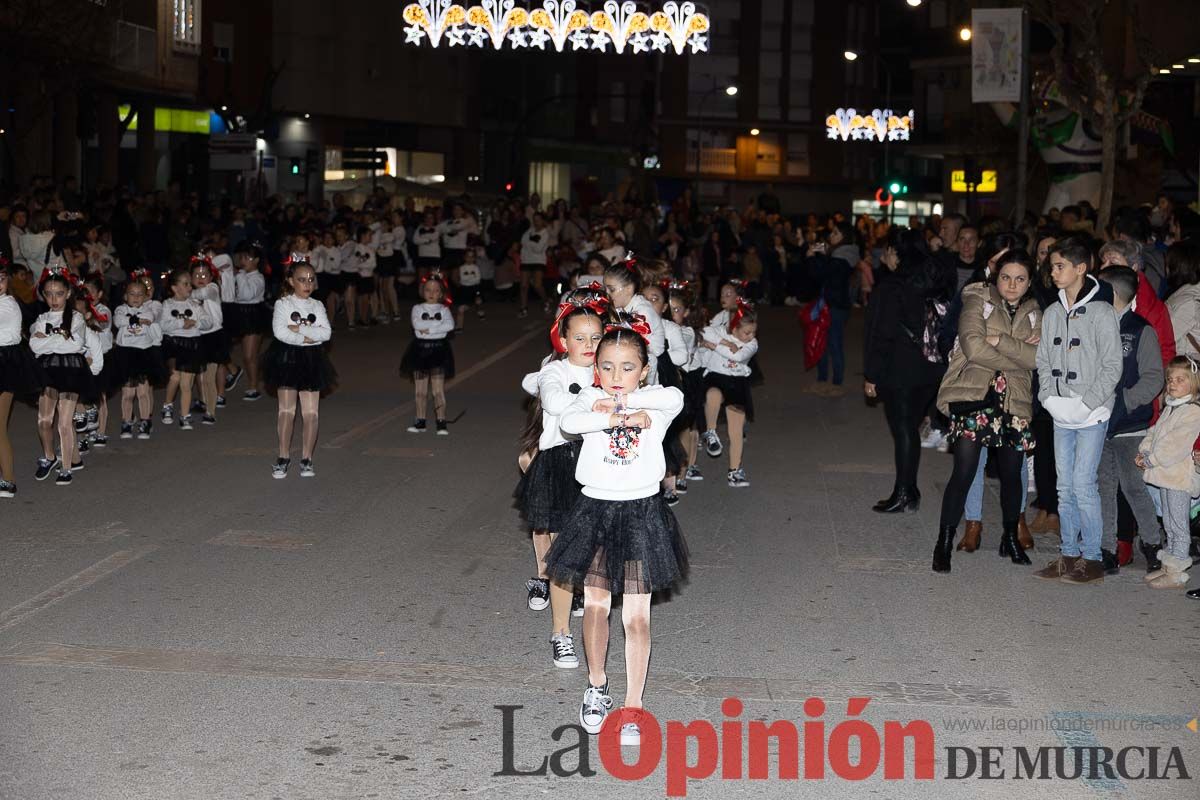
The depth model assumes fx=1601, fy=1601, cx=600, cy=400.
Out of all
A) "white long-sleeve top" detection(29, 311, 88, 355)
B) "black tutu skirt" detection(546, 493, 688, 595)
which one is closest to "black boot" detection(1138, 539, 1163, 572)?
"black tutu skirt" detection(546, 493, 688, 595)

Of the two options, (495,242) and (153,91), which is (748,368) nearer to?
(495,242)

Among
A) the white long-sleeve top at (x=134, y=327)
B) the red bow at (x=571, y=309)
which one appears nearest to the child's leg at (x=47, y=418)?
the white long-sleeve top at (x=134, y=327)

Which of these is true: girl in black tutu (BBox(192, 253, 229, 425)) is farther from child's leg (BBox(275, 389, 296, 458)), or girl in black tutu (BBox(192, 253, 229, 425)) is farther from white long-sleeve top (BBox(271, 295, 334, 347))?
child's leg (BBox(275, 389, 296, 458))

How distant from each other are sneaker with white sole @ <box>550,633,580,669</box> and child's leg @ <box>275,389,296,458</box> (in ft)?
18.8

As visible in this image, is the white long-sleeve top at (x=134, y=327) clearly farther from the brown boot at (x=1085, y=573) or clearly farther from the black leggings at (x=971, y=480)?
the brown boot at (x=1085, y=573)

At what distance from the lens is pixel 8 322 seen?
11.9 m

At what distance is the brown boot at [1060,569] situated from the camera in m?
9.55

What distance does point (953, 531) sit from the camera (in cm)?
976

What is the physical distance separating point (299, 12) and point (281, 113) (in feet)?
13.6

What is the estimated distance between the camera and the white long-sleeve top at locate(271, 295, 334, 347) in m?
12.8

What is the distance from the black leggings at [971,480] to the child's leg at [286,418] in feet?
17.8

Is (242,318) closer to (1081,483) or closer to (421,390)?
(421,390)

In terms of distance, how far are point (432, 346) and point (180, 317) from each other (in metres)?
2.41

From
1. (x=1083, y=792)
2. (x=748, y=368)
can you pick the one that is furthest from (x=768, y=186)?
(x=1083, y=792)
